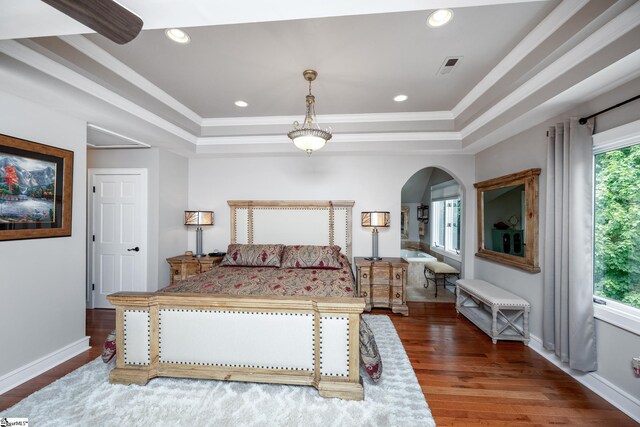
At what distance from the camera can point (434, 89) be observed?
2934mm

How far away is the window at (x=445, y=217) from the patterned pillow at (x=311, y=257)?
11.2 feet

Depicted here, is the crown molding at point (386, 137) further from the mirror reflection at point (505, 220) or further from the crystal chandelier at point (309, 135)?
the crystal chandelier at point (309, 135)

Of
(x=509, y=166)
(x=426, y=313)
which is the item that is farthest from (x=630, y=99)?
(x=426, y=313)

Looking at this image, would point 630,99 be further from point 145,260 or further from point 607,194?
point 145,260

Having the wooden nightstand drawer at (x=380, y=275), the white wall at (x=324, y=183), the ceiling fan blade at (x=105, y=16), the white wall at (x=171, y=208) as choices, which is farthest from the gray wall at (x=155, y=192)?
the wooden nightstand drawer at (x=380, y=275)

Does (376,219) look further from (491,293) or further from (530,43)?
(530,43)

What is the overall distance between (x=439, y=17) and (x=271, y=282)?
9.07 ft

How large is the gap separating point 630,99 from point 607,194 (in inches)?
29.9

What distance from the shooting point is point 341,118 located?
147 inches

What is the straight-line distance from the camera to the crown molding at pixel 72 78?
1774 millimetres

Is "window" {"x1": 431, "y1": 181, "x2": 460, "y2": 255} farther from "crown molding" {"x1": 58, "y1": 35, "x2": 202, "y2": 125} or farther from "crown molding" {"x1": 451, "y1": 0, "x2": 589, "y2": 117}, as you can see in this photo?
"crown molding" {"x1": 58, "y1": 35, "x2": 202, "y2": 125}

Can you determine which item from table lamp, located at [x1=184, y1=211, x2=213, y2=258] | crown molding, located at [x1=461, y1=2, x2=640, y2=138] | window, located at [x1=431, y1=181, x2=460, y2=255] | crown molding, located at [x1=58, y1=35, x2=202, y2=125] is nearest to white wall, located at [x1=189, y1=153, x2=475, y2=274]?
table lamp, located at [x1=184, y1=211, x2=213, y2=258]

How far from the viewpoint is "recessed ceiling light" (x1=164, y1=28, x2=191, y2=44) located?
2.01 m

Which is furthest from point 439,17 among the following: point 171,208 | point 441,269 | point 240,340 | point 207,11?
point 171,208
